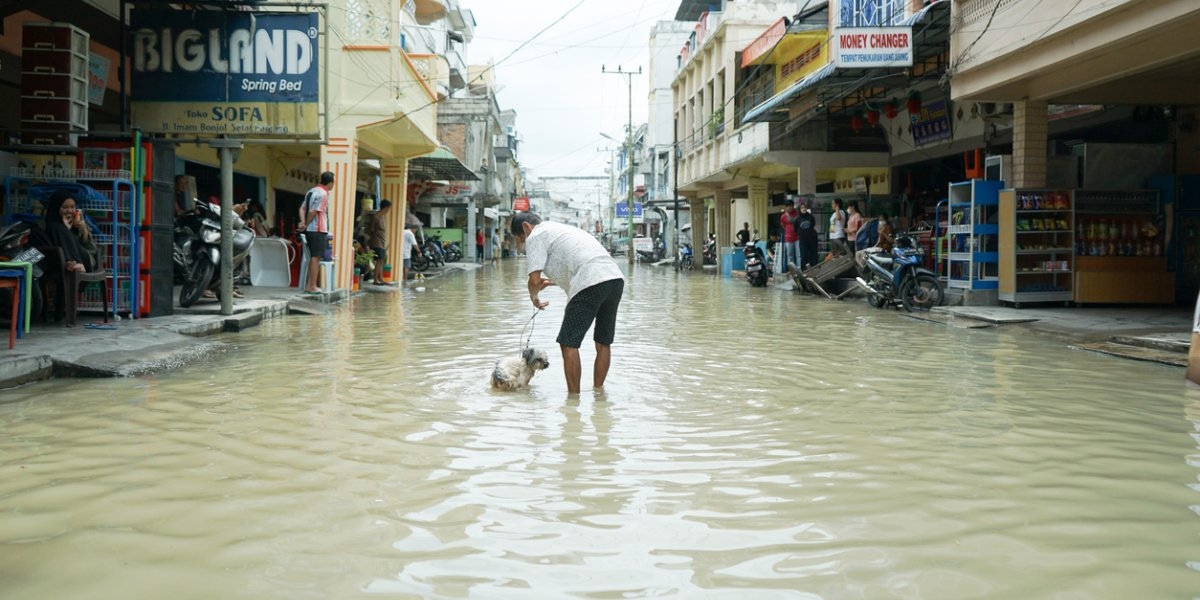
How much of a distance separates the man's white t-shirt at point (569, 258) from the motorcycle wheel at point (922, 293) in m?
9.04

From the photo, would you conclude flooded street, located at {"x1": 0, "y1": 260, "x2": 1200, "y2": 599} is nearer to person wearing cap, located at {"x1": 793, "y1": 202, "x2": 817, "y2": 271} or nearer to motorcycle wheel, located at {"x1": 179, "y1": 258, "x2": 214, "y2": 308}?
motorcycle wheel, located at {"x1": 179, "y1": 258, "x2": 214, "y2": 308}

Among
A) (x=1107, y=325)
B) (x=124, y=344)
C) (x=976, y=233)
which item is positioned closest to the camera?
(x=124, y=344)

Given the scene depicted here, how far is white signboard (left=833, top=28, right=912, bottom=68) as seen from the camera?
1488cm

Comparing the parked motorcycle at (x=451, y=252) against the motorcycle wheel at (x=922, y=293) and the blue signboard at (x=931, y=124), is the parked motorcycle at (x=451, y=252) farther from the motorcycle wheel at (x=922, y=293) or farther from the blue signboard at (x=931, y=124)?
the motorcycle wheel at (x=922, y=293)

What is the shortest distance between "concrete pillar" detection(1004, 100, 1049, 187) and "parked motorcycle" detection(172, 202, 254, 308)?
413 inches

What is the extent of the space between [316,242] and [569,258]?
8699 millimetres

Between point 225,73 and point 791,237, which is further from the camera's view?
point 791,237

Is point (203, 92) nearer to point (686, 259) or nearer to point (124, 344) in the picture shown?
point (124, 344)

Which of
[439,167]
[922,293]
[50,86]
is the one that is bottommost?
[922,293]

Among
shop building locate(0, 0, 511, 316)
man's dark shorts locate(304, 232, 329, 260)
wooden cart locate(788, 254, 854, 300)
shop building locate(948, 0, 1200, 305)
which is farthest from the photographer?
wooden cart locate(788, 254, 854, 300)

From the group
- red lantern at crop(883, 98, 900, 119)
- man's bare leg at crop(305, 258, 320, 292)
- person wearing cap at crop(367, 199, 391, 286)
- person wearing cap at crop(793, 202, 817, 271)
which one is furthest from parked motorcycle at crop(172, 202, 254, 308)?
red lantern at crop(883, 98, 900, 119)

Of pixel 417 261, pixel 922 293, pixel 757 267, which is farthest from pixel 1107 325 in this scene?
pixel 417 261

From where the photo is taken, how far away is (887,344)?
9.76m

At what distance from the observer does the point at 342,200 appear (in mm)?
16562
